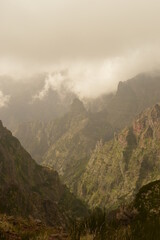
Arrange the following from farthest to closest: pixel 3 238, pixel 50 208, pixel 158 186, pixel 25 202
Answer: pixel 50 208, pixel 25 202, pixel 158 186, pixel 3 238

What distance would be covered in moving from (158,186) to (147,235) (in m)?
10.9

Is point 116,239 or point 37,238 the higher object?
point 37,238

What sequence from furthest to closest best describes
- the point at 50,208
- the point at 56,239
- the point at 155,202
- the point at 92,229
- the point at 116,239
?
1. the point at 50,208
2. the point at 155,202
3. the point at 56,239
4. the point at 92,229
5. the point at 116,239

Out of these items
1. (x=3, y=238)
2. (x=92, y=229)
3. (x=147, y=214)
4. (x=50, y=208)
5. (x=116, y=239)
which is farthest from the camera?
(x=50, y=208)

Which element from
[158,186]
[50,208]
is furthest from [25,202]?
[158,186]

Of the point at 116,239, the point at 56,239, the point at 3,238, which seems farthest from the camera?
the point at 56,239

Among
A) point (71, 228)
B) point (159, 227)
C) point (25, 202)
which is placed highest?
point (25, 202)

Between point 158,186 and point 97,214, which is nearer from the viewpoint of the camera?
point 97,214

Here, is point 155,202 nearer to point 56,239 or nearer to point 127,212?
point 127,212

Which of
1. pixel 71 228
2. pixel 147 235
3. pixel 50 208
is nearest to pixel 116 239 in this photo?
pixel 147 235

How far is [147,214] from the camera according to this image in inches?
632

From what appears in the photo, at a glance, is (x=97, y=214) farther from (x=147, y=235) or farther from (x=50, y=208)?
(x=50, y=208)

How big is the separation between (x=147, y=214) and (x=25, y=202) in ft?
557

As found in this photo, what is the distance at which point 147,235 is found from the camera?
9930mm
